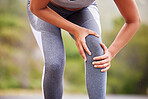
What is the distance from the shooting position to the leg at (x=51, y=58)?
3.00ft

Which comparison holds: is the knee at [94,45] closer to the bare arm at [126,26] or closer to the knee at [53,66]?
the bare arm at [126,26]

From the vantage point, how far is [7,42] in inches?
157

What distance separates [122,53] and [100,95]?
3032 mm

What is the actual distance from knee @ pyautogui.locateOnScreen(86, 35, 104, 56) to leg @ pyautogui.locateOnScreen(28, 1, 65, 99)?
153mm

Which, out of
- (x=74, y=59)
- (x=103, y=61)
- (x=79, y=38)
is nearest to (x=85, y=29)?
(x=79, y=38)

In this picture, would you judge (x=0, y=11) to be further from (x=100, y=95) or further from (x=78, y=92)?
(x=100, y=95)

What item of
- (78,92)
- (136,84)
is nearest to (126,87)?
(136,84)

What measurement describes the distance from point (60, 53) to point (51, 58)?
5cm

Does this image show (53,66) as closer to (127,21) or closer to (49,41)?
(49,41)

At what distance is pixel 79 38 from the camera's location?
87 cm

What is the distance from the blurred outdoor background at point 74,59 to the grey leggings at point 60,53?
2847 mm

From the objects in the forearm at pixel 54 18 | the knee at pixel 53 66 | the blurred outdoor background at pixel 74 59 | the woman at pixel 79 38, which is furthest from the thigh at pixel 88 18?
the blurred outdoor background at pixel 74 59

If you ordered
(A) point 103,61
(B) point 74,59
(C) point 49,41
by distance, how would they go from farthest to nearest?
1. (B) point 74,59
2. (C) point 49,41
3. (A) point 103,61

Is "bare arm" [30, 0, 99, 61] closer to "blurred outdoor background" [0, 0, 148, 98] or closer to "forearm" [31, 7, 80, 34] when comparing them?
"forearm" [31, 7, 80, 34]
